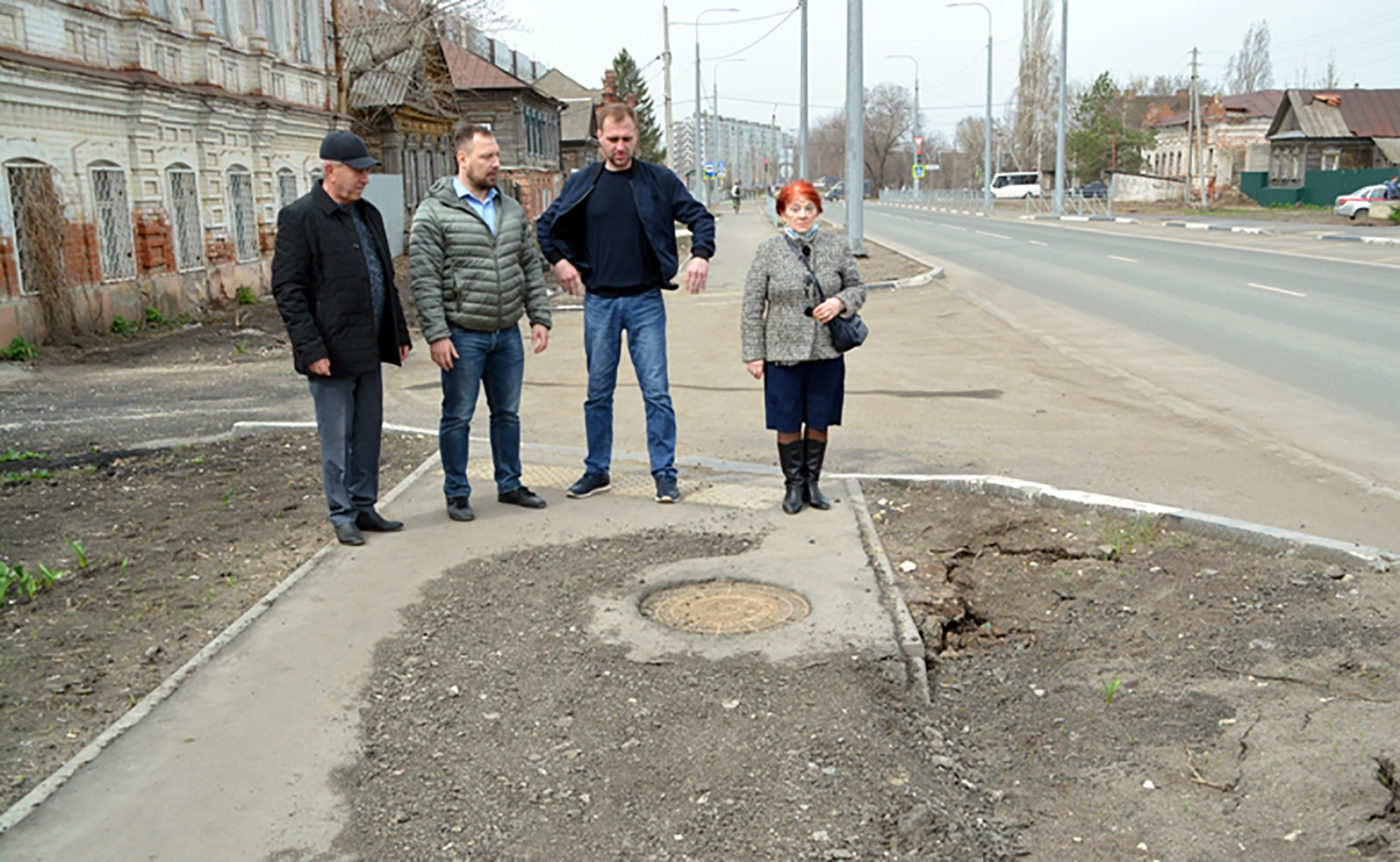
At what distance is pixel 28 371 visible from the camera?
41.1ft

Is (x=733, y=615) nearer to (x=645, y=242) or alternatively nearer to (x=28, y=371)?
(x=645, y=242)

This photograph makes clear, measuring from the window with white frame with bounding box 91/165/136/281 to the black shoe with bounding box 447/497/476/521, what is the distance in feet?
38.7

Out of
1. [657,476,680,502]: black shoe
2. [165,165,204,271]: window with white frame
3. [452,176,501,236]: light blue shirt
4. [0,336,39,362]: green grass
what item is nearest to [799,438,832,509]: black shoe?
[657,476,680,502]: black shoe

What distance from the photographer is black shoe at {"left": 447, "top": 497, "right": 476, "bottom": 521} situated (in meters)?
6.18

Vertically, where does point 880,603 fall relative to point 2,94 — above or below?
below

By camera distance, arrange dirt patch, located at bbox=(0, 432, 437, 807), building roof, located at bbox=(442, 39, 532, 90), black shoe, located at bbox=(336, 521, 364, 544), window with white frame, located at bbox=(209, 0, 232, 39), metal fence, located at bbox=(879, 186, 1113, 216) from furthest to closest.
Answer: metal fence, located at bbox=(879, 186, 1113, 216), building roof, located at bbox=(442, 39, 532, 90), window with white frame, located at bbox=(209, 0, 232, 39), black shoe, located at bbox=(336, 521, 364, 544), dirt patch, located at bbox=(0, 432, 437, 807)

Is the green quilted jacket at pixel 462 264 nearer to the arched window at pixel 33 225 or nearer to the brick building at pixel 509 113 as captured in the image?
the arched window at pixel 33 225

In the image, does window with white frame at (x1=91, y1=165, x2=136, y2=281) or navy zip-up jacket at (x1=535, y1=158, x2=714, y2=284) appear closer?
navy zip-up jacket at (x1=535, y1=158, x2=714, y2=284)

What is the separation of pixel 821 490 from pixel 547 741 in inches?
123

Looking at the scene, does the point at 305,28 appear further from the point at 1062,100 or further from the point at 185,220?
the point at 1062,100

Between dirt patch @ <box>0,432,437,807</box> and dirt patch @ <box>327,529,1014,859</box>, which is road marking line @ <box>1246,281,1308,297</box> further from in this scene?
dirt patch @ <box>327,529,1014,859</box>

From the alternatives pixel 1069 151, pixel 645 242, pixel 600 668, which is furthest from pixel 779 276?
pixel 1069 151

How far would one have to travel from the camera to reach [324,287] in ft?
19.0

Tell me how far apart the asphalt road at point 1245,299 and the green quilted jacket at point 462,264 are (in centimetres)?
647
